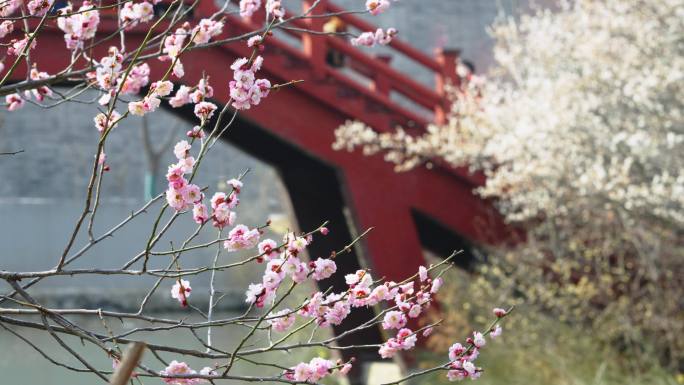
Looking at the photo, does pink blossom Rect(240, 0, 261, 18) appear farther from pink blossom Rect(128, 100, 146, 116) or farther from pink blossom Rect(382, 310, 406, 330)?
pink blossom Rect(382, 310, 406, 330)

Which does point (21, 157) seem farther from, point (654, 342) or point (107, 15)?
point (654, 342)

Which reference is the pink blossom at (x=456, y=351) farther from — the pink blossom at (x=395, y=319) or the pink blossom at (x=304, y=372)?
the pink blossom at (x=304, y=372)

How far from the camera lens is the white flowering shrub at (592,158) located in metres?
7.62

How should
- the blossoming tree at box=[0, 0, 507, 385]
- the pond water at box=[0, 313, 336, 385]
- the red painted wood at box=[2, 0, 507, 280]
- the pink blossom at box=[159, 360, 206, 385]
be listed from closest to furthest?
the blossoming tree at box=[0, 0, 507, 385] < the pink blossom at box=[159, 360, 206, 385] < the red painted wood at box=[2, 0, 507, 280] < the pond water at box=[0, 313, 336, 385]

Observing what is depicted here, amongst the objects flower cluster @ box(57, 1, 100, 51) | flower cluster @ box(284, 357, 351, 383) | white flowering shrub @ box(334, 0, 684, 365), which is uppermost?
white flowering shrub @ box(334, 0, 684, 365)

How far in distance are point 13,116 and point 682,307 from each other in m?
14.9

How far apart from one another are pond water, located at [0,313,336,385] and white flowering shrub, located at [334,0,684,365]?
2.78 meters

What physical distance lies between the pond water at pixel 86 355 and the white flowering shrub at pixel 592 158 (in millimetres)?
2775

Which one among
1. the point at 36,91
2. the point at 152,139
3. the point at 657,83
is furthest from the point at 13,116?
the point at 36,91

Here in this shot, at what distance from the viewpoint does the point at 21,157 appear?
20859 mm

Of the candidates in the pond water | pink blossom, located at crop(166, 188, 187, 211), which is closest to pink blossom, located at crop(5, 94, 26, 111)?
pink blossom, located at crop(166, 188, 187, 211)

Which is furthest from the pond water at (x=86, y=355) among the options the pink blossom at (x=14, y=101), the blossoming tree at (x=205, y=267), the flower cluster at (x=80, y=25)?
the blossoming tree at (x=205, y=267)

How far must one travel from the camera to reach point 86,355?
13.2 metres

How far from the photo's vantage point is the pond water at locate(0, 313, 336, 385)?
11.3m
